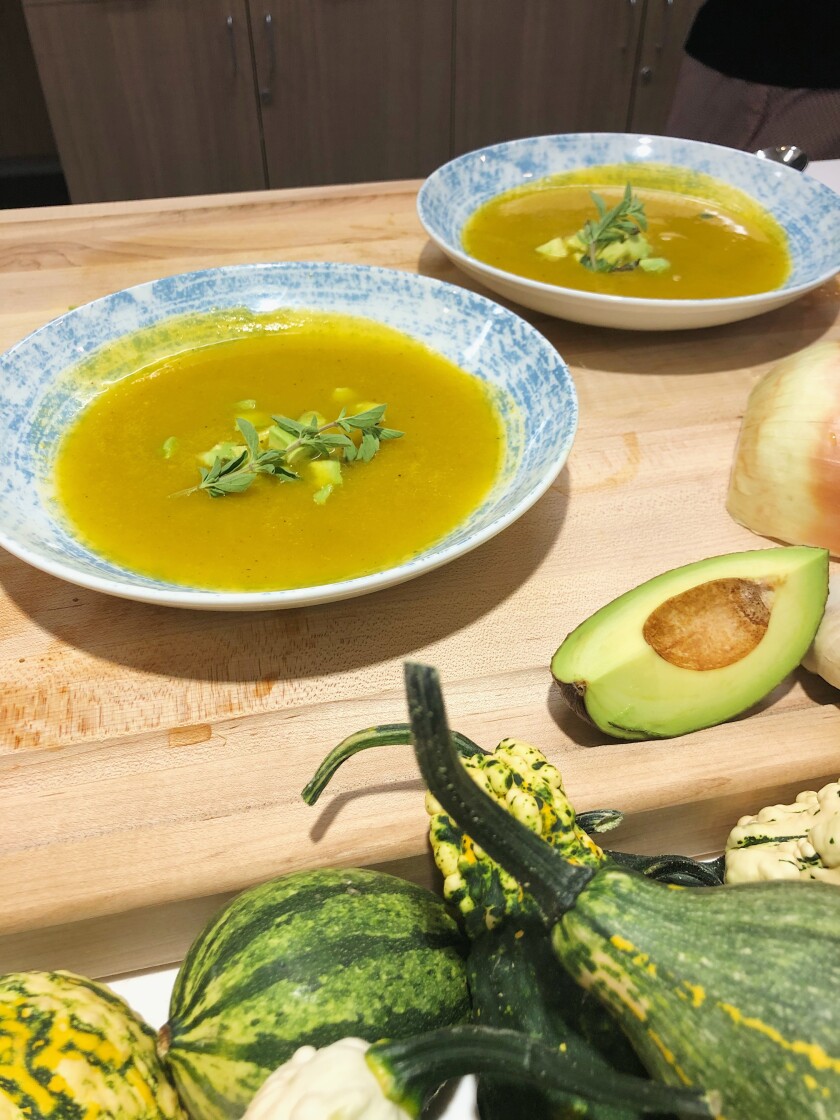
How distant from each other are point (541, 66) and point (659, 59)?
21.2 inches

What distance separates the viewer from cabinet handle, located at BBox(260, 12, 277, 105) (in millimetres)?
3535

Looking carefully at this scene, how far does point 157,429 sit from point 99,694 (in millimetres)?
417

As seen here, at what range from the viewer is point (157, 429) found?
1186 millimetres

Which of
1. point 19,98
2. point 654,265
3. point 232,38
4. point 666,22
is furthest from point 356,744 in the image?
point 19,98

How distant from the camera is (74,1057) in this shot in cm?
57

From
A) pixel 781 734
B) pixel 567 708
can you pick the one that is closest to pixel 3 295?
pixel 567 708

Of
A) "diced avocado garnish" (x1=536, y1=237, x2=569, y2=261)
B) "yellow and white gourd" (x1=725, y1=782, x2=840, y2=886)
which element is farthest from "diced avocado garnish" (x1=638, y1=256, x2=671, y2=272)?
"yellow and white gourd" (x1=725, y1=782, x2=840, y2=886)

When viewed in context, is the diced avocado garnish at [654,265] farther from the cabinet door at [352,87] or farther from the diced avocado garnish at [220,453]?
the cabinet door at [352,87]

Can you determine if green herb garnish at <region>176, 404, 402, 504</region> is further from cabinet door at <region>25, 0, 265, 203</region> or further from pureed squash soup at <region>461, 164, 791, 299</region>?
cabinet door at <region>25, 0, 265, 203</region>

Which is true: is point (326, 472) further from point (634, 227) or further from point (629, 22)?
point (629, 22)

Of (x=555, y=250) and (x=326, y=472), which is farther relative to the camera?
(x=555, y=250)

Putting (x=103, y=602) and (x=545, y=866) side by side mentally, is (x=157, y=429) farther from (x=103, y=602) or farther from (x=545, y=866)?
(x=545, y=866)

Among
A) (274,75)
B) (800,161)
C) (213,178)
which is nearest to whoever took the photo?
(800,161)

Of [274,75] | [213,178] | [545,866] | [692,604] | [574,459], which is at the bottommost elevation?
[213,178]
